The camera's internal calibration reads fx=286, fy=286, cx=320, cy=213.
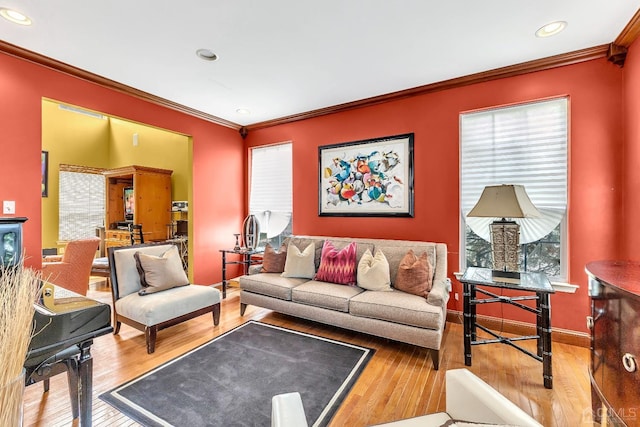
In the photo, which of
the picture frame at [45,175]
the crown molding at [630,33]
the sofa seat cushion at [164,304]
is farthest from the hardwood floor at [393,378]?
the picture frame at [45,175]

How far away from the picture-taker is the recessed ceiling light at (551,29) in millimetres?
2233

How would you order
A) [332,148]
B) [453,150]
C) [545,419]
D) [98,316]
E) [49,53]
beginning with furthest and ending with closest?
[332,148] < [453,150] < [49,53] < [545,419] < [98,316]

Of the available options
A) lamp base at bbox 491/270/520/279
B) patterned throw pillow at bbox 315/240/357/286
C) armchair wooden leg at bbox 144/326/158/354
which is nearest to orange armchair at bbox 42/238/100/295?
armchair wooden leg at bbox 144/326/158/354

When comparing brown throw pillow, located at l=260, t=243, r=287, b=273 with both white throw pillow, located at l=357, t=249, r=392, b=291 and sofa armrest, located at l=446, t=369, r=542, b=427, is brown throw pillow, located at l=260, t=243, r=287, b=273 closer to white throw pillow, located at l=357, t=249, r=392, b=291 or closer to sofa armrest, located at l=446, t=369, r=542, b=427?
white throw pillow, located at l=357, t=249, r=392, b=291

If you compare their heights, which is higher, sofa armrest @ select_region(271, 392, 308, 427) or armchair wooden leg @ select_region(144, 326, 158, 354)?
sofa armrest @ select_region(271, 392, 308, 427)

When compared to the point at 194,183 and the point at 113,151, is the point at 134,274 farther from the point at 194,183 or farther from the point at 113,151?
the point at 113,151

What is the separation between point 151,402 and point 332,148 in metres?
3.31

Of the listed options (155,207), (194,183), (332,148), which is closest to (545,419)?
(332,148)

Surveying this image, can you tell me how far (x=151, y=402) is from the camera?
1.90 meters

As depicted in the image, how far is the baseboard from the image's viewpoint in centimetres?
266

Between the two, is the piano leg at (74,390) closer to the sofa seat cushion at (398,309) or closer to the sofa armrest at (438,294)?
the sofa seat cushion at (398,309)

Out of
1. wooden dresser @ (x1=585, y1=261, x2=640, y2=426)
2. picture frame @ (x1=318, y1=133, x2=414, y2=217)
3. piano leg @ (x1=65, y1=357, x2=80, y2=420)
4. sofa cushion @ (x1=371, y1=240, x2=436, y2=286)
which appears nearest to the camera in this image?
wooden dresser @ (x1=585, y1=261, x2=640, y2=426)

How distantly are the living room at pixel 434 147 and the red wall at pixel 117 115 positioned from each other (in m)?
0.01

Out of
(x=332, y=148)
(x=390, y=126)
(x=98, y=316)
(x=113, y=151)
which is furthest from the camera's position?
(x=113, y=151)
